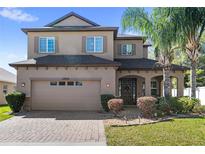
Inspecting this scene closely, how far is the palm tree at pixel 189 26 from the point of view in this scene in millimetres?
16953

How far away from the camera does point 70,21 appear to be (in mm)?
22578

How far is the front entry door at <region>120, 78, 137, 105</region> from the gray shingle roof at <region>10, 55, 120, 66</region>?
14.7ft

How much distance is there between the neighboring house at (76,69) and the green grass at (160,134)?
7471mm

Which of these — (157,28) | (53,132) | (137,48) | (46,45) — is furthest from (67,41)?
(53,132)

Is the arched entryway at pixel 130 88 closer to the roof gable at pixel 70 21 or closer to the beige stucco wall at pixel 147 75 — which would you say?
the beige stucco wall at pixel 147 75

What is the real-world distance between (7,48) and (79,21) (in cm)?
594

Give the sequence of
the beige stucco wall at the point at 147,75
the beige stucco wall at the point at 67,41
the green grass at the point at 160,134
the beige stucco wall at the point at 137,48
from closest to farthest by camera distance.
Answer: the green grass at the point at 160,134
the beige stucco wall at the point at 67,41
the beige stucco wall at the point at 147,75
the beige stucco wall at the point at 137,48

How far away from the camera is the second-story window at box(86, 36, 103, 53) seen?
21281mm

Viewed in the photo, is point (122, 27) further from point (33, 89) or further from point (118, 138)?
point (118, 138)

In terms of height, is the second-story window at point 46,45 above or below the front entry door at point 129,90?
above

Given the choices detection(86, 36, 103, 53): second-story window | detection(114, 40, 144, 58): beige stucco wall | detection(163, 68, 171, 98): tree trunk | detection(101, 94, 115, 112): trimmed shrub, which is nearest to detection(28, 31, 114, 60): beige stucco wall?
detection(86, 36, 103, 53): second-story window

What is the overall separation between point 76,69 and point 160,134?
33.1ft

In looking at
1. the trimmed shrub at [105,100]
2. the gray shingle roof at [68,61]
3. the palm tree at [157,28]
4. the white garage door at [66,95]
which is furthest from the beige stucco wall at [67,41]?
the trimmed shrub at [105,100]
